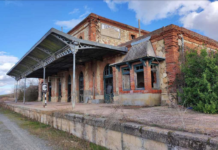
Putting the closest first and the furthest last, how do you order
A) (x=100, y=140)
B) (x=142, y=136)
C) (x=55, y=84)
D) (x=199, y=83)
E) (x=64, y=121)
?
1. (x=142, y=136)
2. (x=100, y=140)
3. (x=199, y=83)
4. (x=64, y=121)
5. (x=55, y=84)

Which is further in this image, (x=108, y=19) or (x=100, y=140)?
(x=108, y=19)

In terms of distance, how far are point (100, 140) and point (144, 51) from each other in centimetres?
620

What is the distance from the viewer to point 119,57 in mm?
12664

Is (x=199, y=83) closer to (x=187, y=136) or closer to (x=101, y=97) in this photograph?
(x=187, y=136)

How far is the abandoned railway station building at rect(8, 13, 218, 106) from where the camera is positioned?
30.4 feet

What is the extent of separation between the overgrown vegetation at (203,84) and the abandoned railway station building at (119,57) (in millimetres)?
2254

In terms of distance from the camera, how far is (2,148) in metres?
5.29

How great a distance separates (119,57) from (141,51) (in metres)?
2.98

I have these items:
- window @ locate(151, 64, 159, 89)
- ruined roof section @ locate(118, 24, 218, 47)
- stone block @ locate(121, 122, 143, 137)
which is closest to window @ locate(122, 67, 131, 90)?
window @ locate(151, 64, 159, 89)

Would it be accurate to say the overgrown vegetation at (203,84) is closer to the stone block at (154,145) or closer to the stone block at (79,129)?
the stone block at (154,145)

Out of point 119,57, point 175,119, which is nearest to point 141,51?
point 119,57

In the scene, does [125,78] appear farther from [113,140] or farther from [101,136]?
[113,140]

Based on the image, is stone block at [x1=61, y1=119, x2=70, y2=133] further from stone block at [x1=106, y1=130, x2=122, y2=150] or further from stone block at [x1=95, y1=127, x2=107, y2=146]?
stone block at [x1=106, y1=130, x2=122, y2=150]

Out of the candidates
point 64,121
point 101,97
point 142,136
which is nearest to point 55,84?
point 101,97
